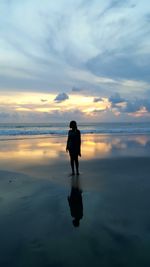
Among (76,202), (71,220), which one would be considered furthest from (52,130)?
(71,220)

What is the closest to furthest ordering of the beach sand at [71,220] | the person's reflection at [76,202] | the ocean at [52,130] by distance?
1. the beach sand at [71,220]
2. the person's reflection at [76,202]
3. the ocean at [52,130]

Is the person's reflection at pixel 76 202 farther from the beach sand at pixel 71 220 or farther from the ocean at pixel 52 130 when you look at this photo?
the ocean at pixel 52 130

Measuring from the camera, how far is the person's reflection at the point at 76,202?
6.66 m

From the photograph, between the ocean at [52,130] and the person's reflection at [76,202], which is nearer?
the person's reflection at [76,202]

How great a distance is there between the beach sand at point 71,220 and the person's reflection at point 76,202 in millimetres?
68

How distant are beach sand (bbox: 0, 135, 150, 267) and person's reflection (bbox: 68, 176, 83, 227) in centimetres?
7

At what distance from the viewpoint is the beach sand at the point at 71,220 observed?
484 centimetres

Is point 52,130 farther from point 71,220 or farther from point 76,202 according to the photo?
point 71,220

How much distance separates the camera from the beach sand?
15.9 feet

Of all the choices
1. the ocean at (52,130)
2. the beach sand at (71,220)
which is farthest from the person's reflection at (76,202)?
the ocean at (52,130)

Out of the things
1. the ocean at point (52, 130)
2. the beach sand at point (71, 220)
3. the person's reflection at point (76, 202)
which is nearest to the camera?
the beach sand at point (71, 220)

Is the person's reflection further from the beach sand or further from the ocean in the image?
the ocean

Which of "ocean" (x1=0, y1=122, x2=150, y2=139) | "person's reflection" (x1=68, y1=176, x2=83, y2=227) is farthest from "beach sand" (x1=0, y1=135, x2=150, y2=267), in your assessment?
"ocean" (x1=0, y1=122, x2=150, y2=139)

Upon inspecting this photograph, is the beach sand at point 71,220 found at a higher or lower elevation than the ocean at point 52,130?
lower
